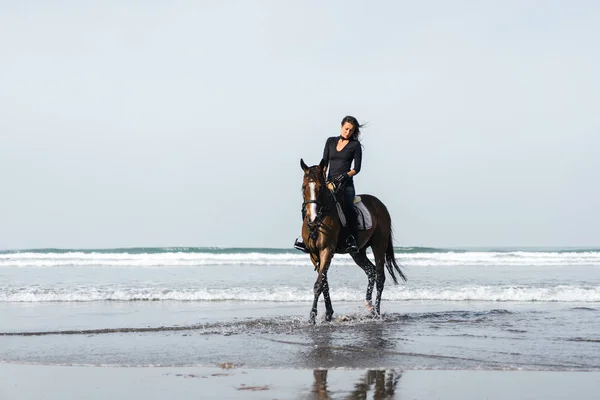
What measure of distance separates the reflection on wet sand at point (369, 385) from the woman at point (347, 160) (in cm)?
420

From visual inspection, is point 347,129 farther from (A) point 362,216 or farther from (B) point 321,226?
(B) point 321,226

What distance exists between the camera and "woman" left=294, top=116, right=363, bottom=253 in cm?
994

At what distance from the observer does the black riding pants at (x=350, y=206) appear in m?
10.1

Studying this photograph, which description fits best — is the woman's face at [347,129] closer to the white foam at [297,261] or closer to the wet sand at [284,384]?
the wet sand at [284,384]

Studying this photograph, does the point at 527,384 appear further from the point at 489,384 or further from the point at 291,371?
the point at 291,371

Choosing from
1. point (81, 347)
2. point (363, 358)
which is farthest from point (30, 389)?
point (363, 358)

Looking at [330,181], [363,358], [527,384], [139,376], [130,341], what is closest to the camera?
[527,384]

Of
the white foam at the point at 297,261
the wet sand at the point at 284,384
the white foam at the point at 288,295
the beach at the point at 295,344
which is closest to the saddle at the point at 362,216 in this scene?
the beach at the point at 295,344

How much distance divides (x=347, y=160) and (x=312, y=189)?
117 cm

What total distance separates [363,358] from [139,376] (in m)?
2.31

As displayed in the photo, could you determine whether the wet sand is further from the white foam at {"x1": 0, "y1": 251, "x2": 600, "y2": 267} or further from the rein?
the white foam at {"x1": 0, "y1": 251, "x2": 600, "y2": 267}

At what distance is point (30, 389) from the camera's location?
539cm

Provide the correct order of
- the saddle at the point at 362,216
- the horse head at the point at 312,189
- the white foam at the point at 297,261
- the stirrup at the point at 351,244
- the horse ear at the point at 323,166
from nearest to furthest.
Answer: the horse head at the point at 312,189
the horse ear at the point at 323,166
the stirrup at the point at 351,244
the saddle at the point at 362,216
the white foam at the point at 297,261

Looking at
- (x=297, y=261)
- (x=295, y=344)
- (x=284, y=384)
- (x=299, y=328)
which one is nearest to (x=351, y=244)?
(x=299, y=328)
